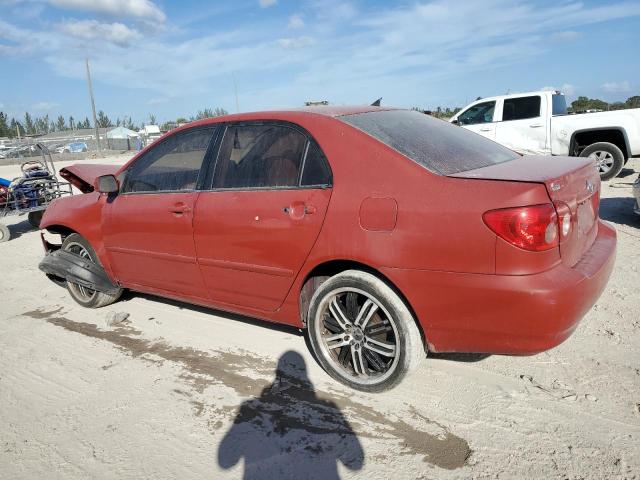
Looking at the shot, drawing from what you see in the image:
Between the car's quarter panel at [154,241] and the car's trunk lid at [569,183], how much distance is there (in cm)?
209

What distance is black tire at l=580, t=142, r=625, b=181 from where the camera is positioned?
1012 centimetres

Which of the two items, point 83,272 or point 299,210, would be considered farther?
point 83,272

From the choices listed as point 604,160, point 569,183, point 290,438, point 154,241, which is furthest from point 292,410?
point 604,160

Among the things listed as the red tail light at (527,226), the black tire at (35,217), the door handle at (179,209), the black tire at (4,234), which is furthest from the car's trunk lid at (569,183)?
the black tire at (35,217)

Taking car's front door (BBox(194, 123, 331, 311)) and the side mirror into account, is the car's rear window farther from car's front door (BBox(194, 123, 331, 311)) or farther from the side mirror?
the side mirror

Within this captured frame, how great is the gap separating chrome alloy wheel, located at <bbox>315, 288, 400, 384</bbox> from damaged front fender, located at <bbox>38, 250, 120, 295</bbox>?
2.48 meters

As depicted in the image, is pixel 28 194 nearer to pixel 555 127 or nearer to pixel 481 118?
pixel 481 118

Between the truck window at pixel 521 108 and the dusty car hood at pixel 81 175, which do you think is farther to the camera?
the truck window at pixel 521 108

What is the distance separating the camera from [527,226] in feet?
7.66

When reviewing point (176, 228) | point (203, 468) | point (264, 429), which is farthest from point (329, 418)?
point (176, 228)

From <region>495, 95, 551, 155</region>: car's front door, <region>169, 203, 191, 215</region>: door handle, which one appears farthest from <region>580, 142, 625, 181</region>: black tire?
<region>169, 203, 191, 215</region>: door handle

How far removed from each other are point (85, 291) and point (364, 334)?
323cm

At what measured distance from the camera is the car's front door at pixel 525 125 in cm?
1095

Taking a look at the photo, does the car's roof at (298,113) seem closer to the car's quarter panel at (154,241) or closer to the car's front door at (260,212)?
the car's front door at (260,212)
